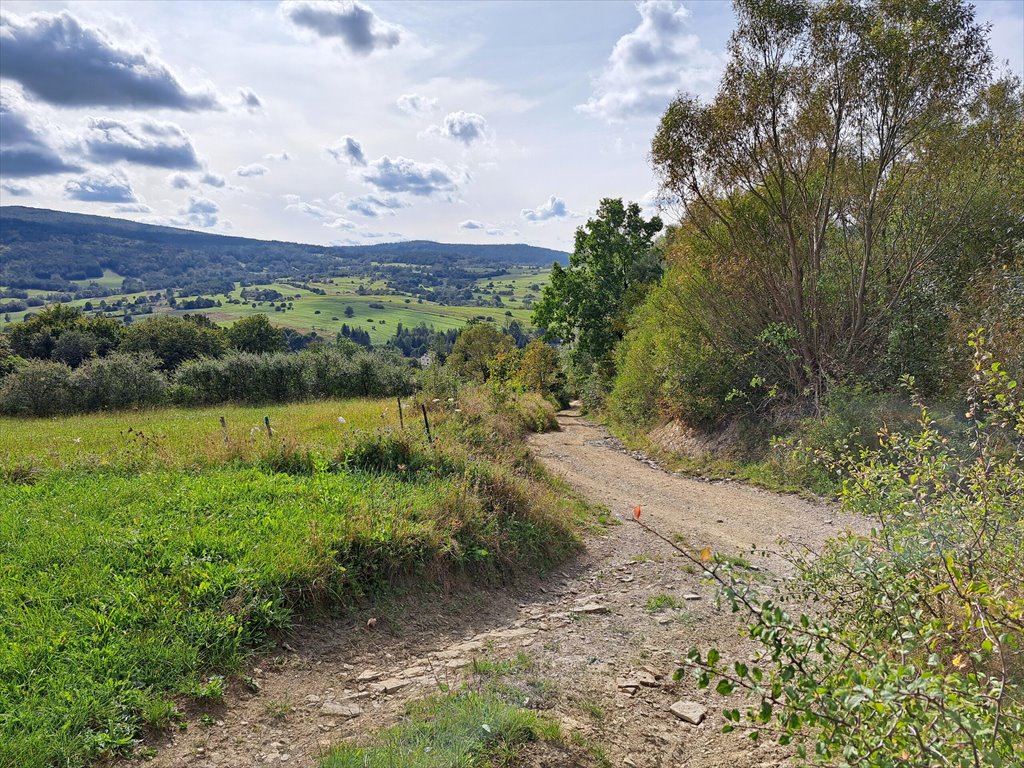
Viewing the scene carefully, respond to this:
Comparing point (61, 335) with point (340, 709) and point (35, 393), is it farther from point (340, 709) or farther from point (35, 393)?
point (340, 709)

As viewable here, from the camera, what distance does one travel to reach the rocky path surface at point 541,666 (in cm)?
383

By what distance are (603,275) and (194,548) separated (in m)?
29.7

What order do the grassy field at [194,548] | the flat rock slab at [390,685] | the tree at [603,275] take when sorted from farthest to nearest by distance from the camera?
the tree at [603,275] < the flat rock slab at [390,685] < the grassy field at [194,548]

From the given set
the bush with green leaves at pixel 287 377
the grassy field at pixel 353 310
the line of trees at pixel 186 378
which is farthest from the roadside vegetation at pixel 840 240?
the grassy field at pixel 353 310

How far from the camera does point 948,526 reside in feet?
11.0

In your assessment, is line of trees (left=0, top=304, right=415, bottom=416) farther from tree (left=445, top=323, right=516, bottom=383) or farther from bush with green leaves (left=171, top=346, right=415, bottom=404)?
tree (left=445, top=323, right=516, bottom=383)

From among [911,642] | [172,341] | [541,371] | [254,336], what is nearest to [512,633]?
[911,642]

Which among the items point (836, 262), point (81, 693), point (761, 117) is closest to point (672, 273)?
point (836, 262)

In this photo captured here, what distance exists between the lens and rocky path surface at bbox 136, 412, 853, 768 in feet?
12.6

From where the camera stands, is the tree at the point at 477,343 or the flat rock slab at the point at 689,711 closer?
the flat rock slab at the point at 689,711

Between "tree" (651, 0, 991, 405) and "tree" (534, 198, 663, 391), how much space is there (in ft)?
54.4

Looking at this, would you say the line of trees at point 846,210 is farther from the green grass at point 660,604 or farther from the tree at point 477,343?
the tree at point 477,343

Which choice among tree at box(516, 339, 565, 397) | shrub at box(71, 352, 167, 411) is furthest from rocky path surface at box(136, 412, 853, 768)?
tree at box(516, 339, 565, 397)

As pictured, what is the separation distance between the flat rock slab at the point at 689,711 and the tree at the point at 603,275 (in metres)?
27.3
